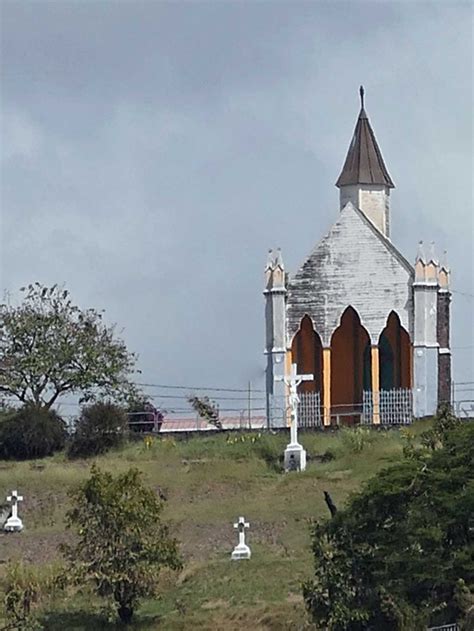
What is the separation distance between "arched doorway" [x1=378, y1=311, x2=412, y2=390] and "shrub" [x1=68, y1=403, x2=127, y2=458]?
26.2 feet

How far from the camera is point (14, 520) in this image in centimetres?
3494

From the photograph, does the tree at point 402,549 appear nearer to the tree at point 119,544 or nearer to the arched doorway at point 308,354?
the tree at point 119,544

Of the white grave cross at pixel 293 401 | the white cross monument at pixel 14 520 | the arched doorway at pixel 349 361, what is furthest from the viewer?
the arched doorway at pixel 349 361

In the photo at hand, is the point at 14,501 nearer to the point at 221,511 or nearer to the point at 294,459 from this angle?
the point at 221,511

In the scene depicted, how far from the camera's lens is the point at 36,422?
43.2m

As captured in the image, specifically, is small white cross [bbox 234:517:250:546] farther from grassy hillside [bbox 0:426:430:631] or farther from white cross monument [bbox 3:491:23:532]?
white cross monument [bbox 3:491:23:532]

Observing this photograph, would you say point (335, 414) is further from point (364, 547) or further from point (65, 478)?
point (364, 547)

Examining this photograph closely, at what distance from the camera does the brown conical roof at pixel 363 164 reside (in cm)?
4897

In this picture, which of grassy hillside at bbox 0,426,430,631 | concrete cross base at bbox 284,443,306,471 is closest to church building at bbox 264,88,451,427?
grassy hillside at bbox 0,426,430,631

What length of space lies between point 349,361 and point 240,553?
18.9 m

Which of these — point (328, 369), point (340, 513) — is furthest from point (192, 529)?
point (328, 369)

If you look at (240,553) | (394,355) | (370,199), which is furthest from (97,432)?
(240,553)

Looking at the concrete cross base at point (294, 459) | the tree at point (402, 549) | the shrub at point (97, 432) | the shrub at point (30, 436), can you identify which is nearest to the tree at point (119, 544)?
the tree at point (402, 549)

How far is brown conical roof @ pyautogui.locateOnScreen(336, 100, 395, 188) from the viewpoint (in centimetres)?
4897
